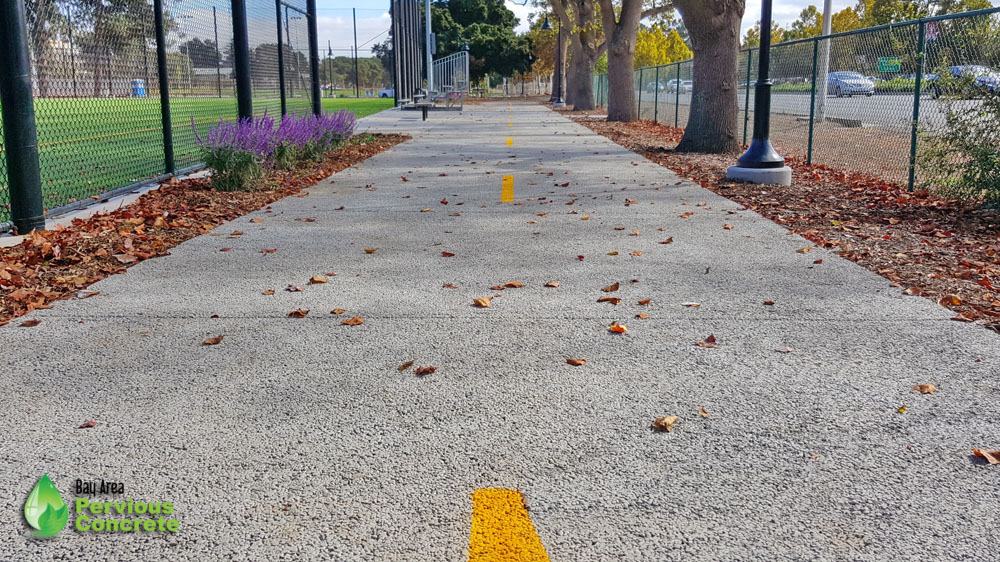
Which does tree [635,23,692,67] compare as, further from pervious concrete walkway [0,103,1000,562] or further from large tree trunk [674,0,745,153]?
pervious concrete walkway [0,103,1000,562]

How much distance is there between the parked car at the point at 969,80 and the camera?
7.62 meters

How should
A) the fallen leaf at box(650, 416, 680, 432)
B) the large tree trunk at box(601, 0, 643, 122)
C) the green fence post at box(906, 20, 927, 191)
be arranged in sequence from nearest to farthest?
1. the fallen leaf at box(650, 416, 680, 432)
2. the green fence post at box(906, 20, 927, 191)
3. the large tree trunk at box(601, 0, 643, 122)

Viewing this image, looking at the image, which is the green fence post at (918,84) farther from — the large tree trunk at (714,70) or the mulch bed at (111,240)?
the mulch bed at (111,240)

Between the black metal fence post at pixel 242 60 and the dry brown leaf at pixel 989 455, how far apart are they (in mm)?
11405

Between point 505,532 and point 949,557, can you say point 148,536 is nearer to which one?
point 505,532

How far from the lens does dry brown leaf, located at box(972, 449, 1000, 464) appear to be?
9.29 feet

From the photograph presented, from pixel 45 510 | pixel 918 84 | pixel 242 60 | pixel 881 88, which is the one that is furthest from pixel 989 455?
pixel 242 60

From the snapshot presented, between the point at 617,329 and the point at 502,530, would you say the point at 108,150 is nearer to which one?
the point at 617,329

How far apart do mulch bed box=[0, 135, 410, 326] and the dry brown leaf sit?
184 inches

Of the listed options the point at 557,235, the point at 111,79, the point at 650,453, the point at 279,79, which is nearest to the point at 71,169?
the point at 111,79

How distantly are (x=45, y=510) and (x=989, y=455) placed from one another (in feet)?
10.3

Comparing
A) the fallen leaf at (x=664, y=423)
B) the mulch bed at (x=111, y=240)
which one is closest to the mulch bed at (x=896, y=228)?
the fallen leaf at (x=664, y=423)

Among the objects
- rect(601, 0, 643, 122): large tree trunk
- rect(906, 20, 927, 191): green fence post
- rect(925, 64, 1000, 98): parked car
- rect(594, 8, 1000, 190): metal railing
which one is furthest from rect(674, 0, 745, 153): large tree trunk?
rect(601, 0, 643, 122): large tree trunk

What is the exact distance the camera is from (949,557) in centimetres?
228
